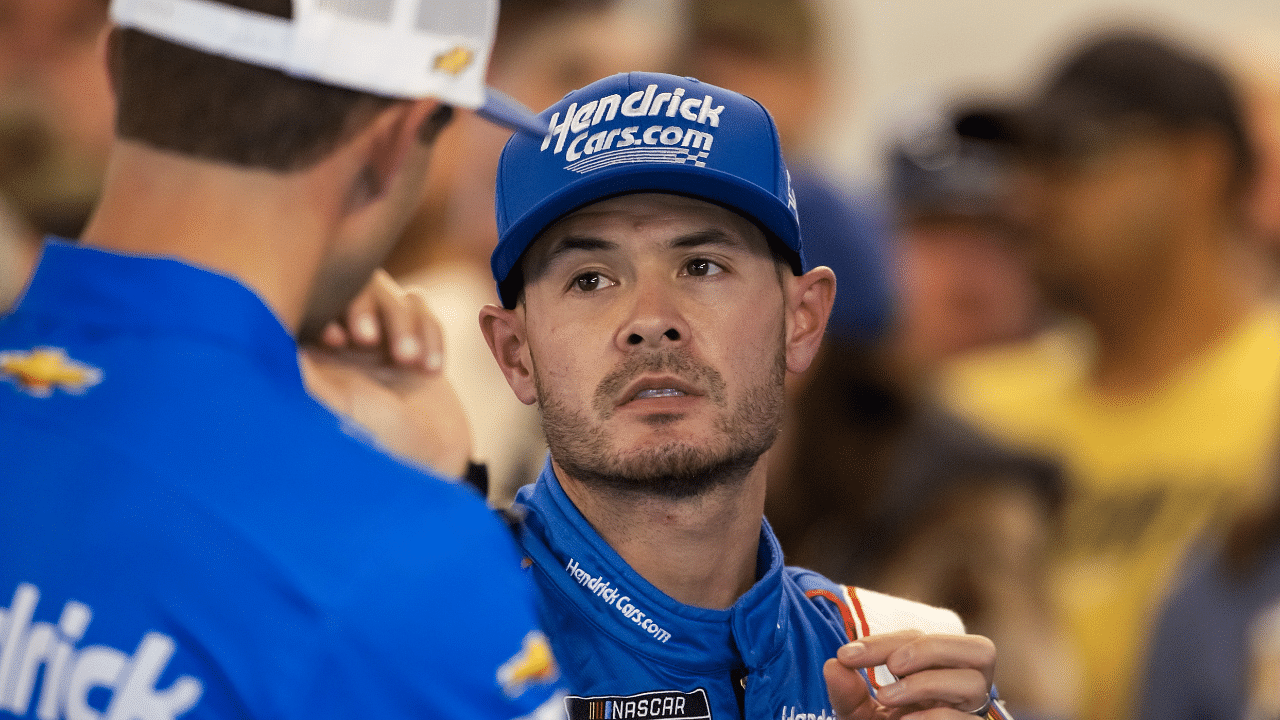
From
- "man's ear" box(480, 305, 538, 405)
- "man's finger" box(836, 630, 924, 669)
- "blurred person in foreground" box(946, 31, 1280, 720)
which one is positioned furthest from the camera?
"blurred person in foreground" box(946, 31, 1280, 720)

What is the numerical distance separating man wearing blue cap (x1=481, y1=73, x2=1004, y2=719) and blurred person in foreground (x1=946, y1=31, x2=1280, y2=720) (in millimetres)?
3002

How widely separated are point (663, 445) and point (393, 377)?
54cm

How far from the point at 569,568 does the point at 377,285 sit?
0.57 meters

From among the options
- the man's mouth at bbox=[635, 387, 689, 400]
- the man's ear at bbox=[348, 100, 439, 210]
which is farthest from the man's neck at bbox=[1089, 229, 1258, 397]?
the man's ear at bbox=[348, 100, 439, 210]

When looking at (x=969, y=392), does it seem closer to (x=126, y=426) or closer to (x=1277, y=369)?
(x=1277, y=369)

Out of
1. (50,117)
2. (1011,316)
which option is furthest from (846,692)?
(1011,316)

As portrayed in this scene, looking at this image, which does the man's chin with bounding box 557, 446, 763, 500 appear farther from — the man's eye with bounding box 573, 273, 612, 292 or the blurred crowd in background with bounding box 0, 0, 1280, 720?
the blurred crowd in background with bounding box 0, 0, 1280, 720

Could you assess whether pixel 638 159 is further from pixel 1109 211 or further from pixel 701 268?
pixel 1109 211

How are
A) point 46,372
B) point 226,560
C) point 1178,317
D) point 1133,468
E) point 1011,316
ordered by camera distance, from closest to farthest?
point 226,560 → point 46,372 → point 1133,468 → point 1178,317 → point 1011,316

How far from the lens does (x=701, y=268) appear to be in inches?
74.3

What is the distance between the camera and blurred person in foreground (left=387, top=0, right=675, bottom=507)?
2842 millimetres

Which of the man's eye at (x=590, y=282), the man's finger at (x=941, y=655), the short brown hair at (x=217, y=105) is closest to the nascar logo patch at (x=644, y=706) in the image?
the man's finger at (x=941, y=655)

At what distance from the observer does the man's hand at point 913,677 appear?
181cm

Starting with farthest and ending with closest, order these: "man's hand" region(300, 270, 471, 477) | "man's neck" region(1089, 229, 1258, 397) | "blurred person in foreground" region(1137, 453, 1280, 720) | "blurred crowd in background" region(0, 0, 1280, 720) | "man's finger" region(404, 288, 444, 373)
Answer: "man's neck" region(1089, 229, 1258, 397) → "blurred person in foreground" region(1137, 453, 1280, 720) → "blurred crowd in background" region(0, 0, 1280, 720) → "man's finger" region(404, 288, 444, 373) → "man's hand" region(300, 270, 471, 477)
